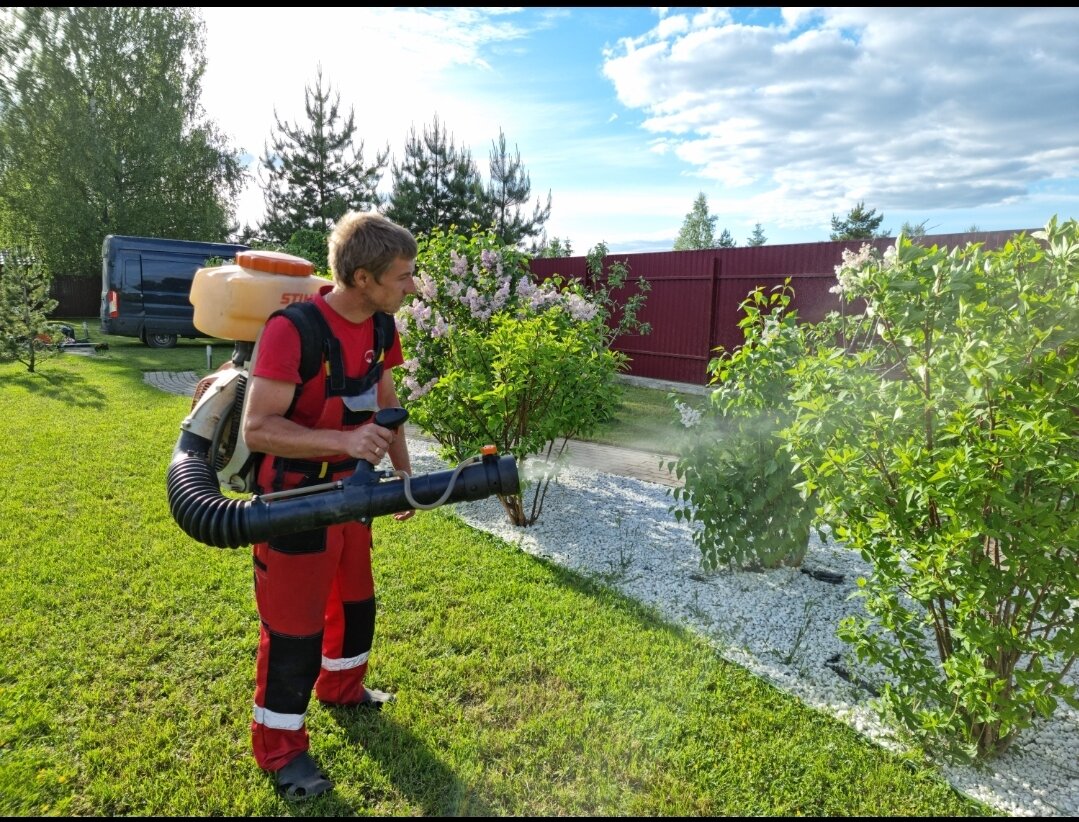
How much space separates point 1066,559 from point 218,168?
30692 mm

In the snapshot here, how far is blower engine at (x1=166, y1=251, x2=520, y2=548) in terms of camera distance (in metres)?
1.82

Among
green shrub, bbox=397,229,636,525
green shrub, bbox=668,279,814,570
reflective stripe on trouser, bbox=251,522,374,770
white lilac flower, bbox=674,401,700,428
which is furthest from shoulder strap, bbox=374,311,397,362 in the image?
white lilac flower, bbox=674,401,700,428

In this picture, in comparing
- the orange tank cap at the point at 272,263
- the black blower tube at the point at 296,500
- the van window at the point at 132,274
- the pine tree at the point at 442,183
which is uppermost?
the pine tree at the point at 442,183

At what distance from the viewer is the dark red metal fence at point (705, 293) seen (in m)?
10.6

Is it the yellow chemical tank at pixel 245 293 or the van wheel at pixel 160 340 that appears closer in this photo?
the yellow chemical tank at pixel 245 293

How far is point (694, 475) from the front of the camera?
3.83m

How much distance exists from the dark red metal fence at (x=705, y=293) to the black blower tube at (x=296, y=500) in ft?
28.1

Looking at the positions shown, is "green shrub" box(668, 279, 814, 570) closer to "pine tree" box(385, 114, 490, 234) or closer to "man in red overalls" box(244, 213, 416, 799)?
"man in red overalls" box(244, 213, 416, 799)

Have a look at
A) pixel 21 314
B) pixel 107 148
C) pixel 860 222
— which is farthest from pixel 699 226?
pixel 21 314

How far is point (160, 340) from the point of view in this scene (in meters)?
17.4

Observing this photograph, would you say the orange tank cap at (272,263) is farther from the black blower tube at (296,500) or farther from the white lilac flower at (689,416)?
the white lilac flower at (689,416)

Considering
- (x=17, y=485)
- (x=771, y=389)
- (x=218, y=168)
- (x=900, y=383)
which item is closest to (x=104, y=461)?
(x=17, y=485)

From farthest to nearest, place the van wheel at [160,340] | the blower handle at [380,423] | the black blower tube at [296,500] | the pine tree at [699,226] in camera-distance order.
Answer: the pine tree at [699,226] → the van wheel at [160,340] → the blower handle at [380,423] → the black blower tube at [296,500]

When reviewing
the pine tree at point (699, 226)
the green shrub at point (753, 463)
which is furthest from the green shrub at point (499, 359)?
the pine tree at point (699, 226)
